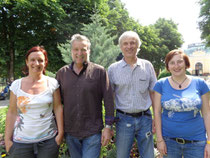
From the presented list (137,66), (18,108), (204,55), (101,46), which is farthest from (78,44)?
(204,55)

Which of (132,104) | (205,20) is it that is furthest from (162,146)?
(205,20)

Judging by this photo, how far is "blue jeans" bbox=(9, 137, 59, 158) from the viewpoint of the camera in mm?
2051

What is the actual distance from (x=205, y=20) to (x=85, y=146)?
84.8 feet

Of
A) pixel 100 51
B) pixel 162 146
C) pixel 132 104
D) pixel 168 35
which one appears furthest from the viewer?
pixel 168 35

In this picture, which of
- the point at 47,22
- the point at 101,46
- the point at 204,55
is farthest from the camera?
the point at 204,55

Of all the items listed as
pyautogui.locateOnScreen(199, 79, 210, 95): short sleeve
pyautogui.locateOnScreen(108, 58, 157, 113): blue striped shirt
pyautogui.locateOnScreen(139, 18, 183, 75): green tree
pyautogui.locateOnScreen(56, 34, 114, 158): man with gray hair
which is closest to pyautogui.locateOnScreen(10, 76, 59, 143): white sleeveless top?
pyautogui.locateOnScreen(56, 34, 114, 158): man with gray hair

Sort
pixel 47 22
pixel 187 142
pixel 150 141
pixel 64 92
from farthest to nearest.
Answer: pixel 47 22 < pixel 150 141 < pixel 64 92 < pixel 187 142

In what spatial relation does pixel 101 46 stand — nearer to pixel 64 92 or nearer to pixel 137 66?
pixel 137 66

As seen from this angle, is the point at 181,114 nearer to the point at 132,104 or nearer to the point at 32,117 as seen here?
the point at 132,104

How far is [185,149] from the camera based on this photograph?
2111mm

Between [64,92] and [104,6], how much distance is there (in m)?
11.1

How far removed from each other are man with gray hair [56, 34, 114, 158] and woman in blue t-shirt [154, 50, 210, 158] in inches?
26.2

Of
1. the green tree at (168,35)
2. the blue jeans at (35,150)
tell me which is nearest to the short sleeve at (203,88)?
the blue jeans at (35,150)

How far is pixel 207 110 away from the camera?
211 centimetres
